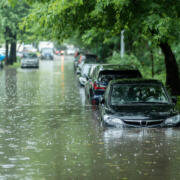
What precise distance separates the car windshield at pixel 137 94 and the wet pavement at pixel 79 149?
3.06 ft

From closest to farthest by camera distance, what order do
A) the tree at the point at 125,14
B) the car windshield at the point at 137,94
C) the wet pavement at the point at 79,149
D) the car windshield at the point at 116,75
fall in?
the wet pavement at the point at 79,149 < the car windshield at the point at 137,94 < the tree at the point at 125,14 < the car windshield at the point at 116,75

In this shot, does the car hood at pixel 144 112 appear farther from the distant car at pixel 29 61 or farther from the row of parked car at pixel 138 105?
the distant car at pixel 29 61

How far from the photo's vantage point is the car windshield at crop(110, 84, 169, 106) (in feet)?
42.2

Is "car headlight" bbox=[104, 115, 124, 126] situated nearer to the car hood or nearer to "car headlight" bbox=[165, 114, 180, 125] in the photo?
the car hood

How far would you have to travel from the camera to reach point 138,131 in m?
12.0

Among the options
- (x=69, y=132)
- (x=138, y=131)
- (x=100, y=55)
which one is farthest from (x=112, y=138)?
(x=100, y=55)

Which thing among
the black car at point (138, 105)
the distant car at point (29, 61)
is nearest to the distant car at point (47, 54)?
the distant car at point (29, 61)

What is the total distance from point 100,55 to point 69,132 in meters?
40.5

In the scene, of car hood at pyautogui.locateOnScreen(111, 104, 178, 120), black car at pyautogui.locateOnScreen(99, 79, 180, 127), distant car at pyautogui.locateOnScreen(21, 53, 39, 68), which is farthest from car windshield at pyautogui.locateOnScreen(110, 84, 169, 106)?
distant car at pyautogui.locateOnScreen(21, 53, 39, 68)

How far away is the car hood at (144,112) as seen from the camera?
11.9 metres

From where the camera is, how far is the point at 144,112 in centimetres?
1200

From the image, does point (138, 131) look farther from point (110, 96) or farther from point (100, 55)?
point (100, 55)

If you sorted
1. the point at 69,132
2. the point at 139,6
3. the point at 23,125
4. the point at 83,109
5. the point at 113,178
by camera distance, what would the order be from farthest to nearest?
the point at 83,109 < the point at 139,6 < the point at 23,125 < the point at 69,132 < the point at 113,178

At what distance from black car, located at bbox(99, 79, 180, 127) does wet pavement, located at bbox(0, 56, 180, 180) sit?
244 mm
